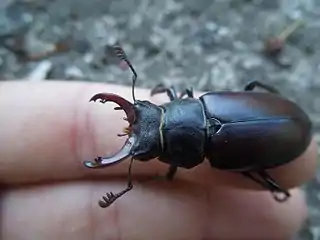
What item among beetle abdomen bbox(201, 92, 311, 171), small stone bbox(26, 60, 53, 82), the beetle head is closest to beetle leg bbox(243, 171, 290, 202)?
beetle abdomen bbox(201, 92, 311, 171)

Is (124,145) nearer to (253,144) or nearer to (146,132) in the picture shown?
(146,132)

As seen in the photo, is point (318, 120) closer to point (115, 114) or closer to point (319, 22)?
point (319, 22)

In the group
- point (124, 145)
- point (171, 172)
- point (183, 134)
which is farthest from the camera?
point (171, 172)

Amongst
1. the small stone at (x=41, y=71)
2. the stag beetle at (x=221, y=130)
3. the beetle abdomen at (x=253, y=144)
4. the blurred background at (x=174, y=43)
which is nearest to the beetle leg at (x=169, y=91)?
the stag beetle at (x=221, y=130)

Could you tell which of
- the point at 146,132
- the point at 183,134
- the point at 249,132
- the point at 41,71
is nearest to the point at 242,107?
the point at 249,132

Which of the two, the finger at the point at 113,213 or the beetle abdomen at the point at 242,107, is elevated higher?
the beetle abdomen at the point at 242,107

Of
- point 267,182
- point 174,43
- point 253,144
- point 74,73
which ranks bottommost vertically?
point 267,182

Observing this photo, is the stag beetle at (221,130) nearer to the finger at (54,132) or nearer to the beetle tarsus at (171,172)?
the beetle tarsus at (171,172)
